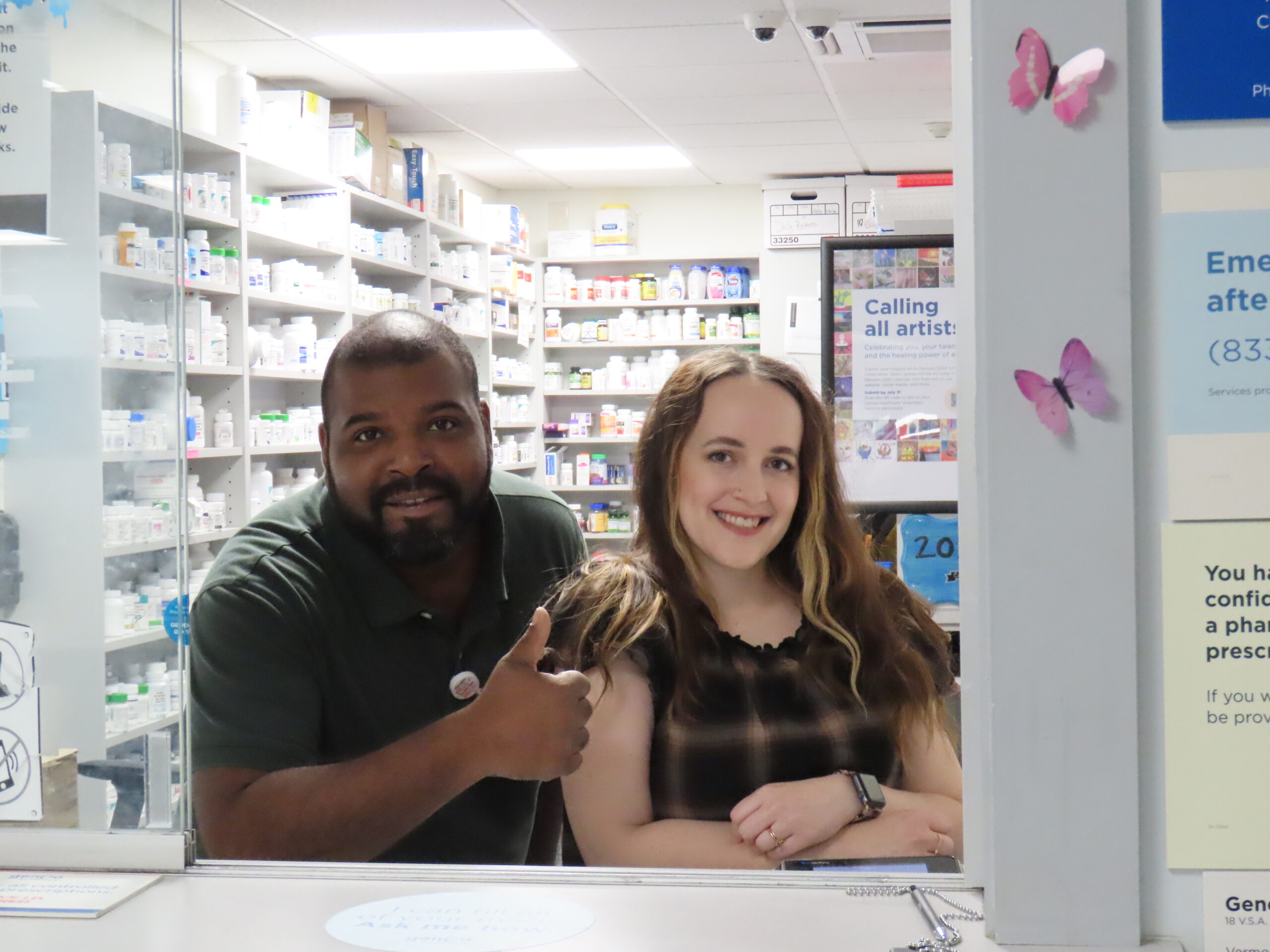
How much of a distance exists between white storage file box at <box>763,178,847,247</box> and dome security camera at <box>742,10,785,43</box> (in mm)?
3257

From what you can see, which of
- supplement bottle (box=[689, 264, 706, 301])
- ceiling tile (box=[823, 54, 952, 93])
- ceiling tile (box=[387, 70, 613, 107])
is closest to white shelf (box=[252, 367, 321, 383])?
ceiling tile (box=[387, 70, 613, 107])

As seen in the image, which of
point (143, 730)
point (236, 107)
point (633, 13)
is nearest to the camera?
point (143, 730)

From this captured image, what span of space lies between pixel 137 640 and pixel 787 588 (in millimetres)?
1089

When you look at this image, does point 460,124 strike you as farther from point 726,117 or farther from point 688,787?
point 688,787

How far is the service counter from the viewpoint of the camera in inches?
25.5

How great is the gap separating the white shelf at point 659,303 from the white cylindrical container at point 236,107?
147 inches

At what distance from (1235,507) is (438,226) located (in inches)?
237

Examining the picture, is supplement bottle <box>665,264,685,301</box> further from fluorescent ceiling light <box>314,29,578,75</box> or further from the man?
the man

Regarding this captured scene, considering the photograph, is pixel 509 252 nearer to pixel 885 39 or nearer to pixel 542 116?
pixel 542 116

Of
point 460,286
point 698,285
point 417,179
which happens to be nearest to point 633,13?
point 417,179

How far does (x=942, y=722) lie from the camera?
1.74 meters

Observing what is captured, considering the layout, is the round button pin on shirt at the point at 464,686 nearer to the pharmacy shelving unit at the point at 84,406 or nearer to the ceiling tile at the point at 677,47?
the pharmacy shelving unit at the point at 84,406

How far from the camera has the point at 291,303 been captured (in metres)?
4.84

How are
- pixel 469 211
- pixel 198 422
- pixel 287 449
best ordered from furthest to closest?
pixel 469 211 < pixel 287 449 < pixel 198 422
